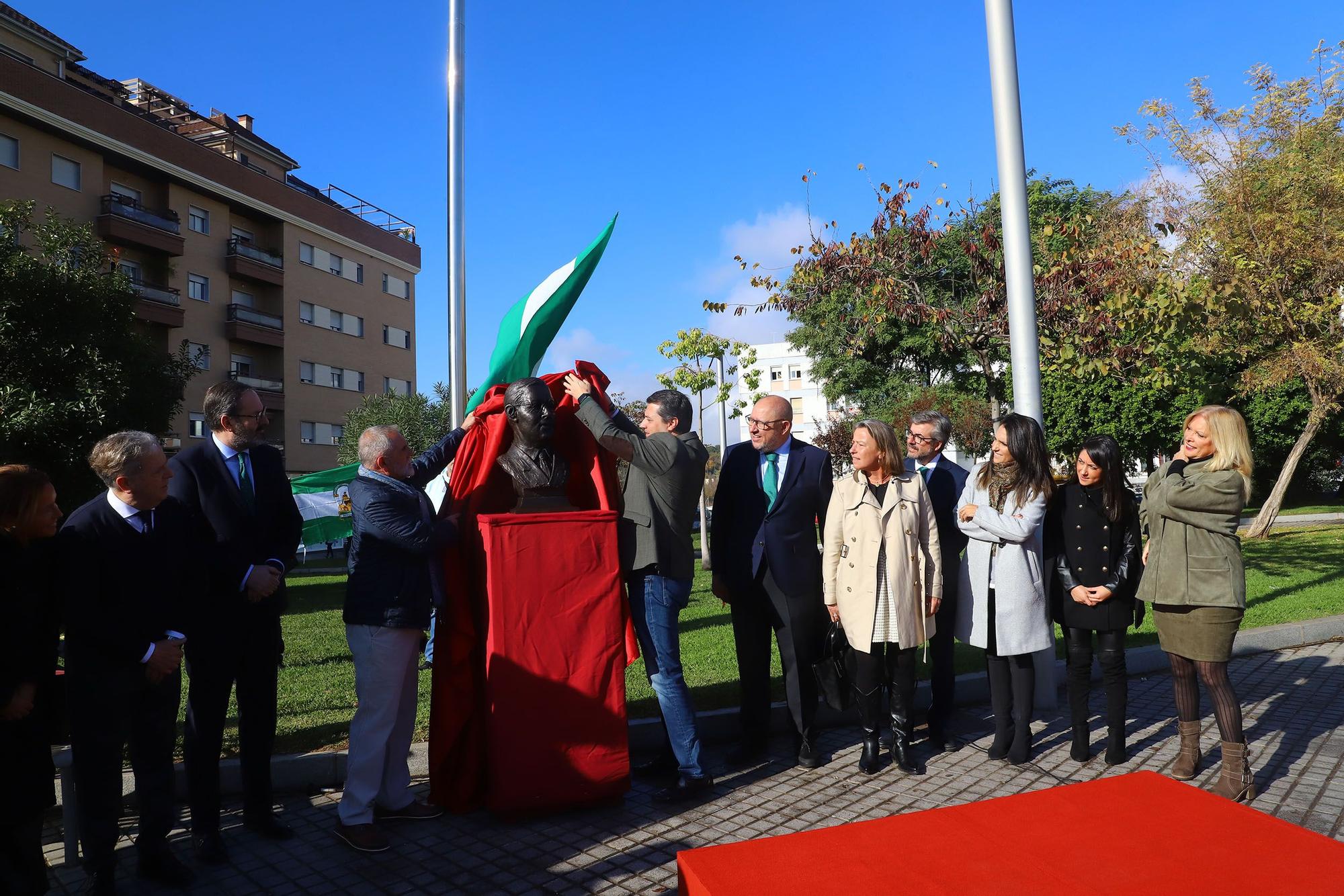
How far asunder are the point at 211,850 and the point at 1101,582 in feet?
16.2

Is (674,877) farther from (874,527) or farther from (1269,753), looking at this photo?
(1269,753)

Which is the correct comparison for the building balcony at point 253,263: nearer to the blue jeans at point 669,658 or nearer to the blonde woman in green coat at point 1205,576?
the blue jeans at point 669,658

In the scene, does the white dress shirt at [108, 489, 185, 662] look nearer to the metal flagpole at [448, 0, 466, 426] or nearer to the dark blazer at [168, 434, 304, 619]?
the dark blazer at [168, 434, 304, 619]

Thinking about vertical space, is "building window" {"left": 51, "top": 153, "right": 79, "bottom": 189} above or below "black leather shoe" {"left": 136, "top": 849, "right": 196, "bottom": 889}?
above

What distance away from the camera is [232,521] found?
4.45 meters

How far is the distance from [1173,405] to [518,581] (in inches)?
1331

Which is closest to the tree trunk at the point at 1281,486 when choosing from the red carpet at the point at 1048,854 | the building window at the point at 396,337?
the red carpet at the point at 1048,854

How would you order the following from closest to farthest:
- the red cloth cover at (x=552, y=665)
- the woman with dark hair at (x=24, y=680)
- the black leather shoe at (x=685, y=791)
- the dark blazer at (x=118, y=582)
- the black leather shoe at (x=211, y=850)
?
1. the woman with dark hair at (x=24, y=680)
2. the dark blazer at (x=118, y=582)
3. the black leather shoe at (x=211, y=850)
4. the red cloth cover at (x=552, y=665)
5. the black leather shoe at (x=685, y=791)

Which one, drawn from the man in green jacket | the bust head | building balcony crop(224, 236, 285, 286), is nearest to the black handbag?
the man in green jacket

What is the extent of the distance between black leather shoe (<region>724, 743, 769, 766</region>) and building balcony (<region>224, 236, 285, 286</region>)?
40330mm

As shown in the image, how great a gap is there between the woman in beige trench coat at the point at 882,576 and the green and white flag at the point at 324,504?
1187 cm

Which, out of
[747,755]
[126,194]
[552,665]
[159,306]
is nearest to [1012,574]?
[747,755]

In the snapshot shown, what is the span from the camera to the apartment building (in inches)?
1238

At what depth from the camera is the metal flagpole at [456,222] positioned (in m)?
7.54
